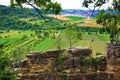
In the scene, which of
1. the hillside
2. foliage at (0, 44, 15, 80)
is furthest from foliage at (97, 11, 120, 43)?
the hillside

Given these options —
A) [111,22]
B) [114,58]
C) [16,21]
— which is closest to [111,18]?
[111,22]

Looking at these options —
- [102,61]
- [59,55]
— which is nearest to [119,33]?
[102,61]

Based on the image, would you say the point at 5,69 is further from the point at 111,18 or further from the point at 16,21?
the point at 16,21

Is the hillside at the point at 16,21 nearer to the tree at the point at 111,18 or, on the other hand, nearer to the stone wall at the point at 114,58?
the tree at the point at 111,18

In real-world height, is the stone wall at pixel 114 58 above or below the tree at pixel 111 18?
below

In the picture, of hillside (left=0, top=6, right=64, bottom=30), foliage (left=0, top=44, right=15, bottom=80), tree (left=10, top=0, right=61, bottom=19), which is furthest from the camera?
hillside (left=0, top=6, right=64, bottom=30)

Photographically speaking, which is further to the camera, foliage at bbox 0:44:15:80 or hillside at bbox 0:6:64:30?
hillside at bbox 0:6:64:30

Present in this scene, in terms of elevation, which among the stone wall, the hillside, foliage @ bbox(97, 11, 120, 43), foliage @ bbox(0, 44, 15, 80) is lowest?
the hillside

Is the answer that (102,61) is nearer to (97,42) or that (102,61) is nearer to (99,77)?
(99,77)

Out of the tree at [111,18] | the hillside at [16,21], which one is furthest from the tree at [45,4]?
the hillside at [16,21]

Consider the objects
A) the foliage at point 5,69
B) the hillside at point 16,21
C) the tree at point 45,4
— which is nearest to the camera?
the tree at point 45,4

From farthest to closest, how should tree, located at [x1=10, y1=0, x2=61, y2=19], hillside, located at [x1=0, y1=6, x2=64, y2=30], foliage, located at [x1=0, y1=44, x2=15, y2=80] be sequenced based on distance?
hillside, located at [x1=0, y1=6, x2=64, y2=30] < foliage, located at [x1=0, y1=44, x2=15, y2=80] < tree, located at [x1=10, y1=0, x2=61, y2=19]

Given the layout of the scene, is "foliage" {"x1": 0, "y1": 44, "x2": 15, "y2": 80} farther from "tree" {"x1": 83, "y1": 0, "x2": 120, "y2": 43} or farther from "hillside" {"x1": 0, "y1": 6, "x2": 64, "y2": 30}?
"hillside" {"x1": 0, "y1": 6, "x2": 64, "y2": 30}

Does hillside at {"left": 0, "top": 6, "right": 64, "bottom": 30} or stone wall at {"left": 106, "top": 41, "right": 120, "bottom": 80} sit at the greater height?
stone wall at {"left": 106, "top": 41, "right": 120, "bottom": 80}
